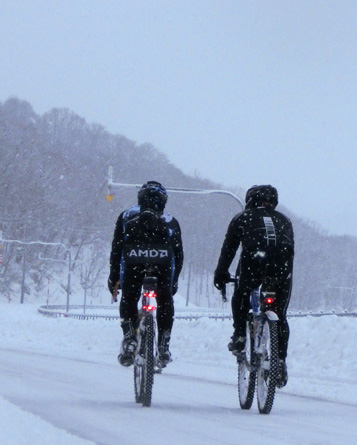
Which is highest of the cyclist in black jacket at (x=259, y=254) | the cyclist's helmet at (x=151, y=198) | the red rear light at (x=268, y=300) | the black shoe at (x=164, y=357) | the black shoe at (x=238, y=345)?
the cyclist's helmet at (x=151, y=198)

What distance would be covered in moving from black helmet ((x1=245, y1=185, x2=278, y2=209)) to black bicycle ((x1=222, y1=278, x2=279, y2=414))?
0.73m

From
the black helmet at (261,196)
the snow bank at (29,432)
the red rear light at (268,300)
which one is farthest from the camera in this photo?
the black helmet at (261,196)

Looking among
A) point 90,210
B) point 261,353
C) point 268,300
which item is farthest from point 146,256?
point 90,210

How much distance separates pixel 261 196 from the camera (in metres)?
8.04

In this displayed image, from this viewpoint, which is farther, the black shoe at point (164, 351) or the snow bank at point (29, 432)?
the black shoe at point (164, 351)

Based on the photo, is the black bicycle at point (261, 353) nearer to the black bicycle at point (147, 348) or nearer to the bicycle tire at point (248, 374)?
the bicycle tire at point (248, 374)

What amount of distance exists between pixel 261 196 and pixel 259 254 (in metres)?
0.55

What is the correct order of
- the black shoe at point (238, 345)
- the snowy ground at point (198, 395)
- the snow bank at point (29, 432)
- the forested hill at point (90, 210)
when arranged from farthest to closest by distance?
1. the forested hill at point (90, 210)
2. the black shoe at point (238, 345)
3. the snowy ground at point (198, 395)
4. the snow bank at point (29, 432)

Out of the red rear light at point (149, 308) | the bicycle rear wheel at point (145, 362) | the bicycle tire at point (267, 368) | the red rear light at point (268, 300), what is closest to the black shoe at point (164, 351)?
the bicycle rear wheel at point (145, 362)

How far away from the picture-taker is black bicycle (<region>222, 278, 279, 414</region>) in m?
7.42

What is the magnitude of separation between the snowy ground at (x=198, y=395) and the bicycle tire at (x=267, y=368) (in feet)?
0.46

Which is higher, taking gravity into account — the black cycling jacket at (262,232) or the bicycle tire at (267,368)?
the black cycling jacket at (262,232)

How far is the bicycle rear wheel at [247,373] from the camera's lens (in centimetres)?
790

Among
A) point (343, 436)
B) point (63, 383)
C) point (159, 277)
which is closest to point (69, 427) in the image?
point (343, 436)
